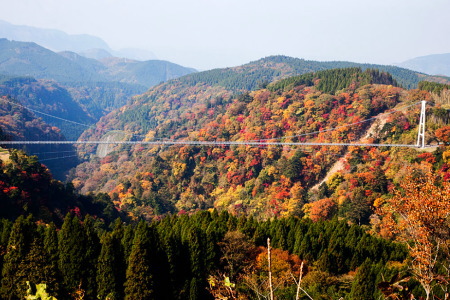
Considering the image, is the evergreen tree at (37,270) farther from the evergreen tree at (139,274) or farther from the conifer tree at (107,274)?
the evergreen tree at (139,274)

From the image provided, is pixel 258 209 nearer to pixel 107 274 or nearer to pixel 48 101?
pixel 107 274

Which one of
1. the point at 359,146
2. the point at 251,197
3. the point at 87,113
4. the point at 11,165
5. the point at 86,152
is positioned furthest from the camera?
the point at 87,113

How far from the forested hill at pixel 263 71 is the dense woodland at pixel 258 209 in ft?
132

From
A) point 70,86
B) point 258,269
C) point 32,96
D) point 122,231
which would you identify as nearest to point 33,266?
point 122,231

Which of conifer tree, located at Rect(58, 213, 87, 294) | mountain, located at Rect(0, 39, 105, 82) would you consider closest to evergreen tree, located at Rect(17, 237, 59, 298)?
conifer tree, located at Rect(58, 213, 87, 294)

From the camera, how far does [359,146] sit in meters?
→ 36.9

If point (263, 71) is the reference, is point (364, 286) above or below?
below

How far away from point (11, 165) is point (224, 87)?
282 ft

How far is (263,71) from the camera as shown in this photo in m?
120

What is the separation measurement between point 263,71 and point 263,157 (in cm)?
8047

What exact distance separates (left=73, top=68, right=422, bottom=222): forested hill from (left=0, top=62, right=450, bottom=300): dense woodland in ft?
0.54

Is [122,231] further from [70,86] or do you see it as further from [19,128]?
[70,86]

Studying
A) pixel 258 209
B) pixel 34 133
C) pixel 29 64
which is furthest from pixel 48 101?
pixel 258 209

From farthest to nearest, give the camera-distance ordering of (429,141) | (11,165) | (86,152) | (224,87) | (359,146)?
(224,87) < (86,152) < (359,146) < (429,141) < (11,165)
